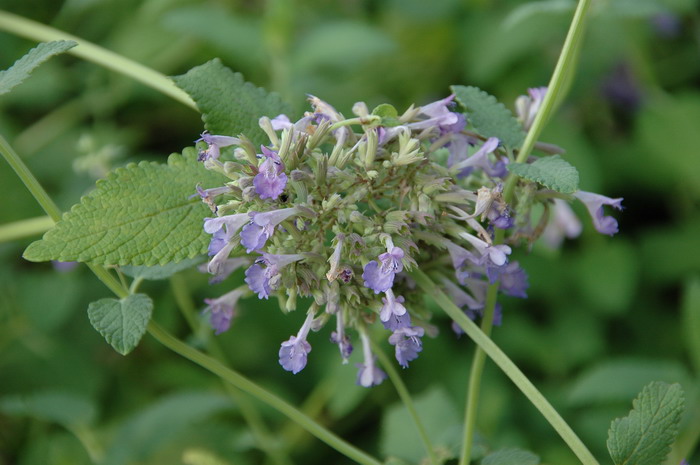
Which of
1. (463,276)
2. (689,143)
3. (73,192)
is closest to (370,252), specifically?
(463,276)

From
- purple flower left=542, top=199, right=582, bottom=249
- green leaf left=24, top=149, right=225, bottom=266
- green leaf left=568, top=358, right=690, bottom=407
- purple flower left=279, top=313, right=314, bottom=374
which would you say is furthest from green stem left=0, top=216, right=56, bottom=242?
green leaf left=568, top=358, right=690, bottom=407

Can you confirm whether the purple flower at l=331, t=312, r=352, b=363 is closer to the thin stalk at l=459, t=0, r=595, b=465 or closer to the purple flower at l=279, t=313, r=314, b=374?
the purple flower at l=279, t=313, r=314, b=374

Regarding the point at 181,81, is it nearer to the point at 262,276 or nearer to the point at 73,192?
the point at 262,276

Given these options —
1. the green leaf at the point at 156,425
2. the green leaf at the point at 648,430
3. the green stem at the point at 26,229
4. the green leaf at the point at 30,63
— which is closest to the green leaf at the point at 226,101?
the green leaf at the point at 30,63

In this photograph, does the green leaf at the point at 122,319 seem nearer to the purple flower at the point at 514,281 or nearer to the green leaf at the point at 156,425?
the purple flower at the point at 514,281

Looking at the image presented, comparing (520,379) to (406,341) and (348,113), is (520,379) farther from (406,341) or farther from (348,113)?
(348,113)

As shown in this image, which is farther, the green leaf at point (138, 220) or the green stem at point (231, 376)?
the green stem at point (231, 376)
